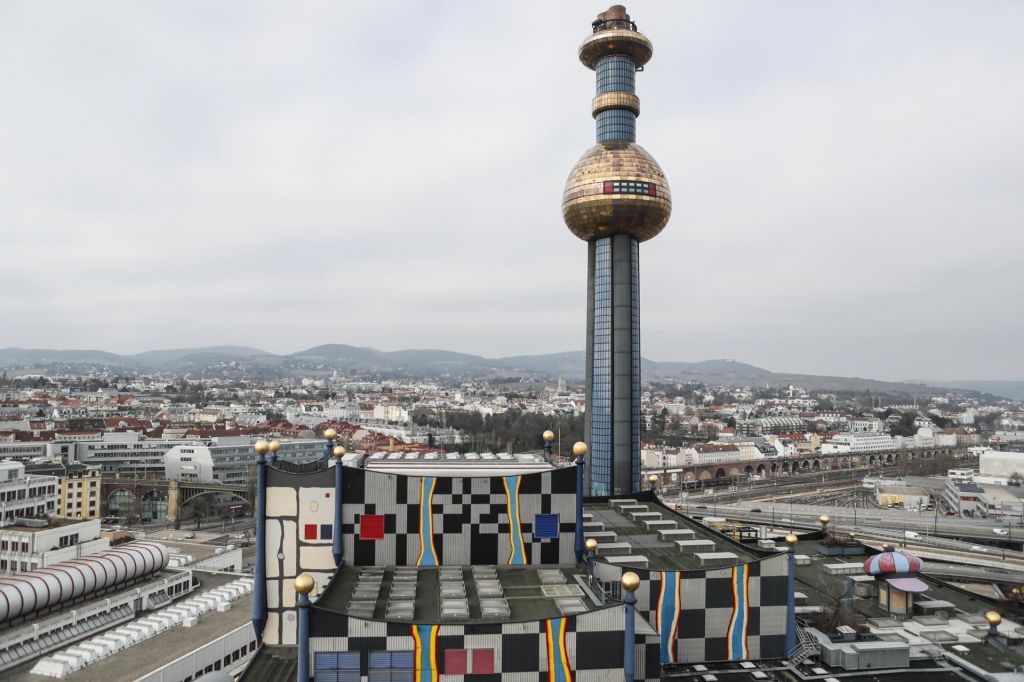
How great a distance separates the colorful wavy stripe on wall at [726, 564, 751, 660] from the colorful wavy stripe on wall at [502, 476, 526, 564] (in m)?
6.66

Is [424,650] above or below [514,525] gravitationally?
below

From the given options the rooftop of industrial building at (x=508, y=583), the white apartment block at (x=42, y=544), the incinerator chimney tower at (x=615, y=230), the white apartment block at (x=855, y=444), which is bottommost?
the white apartment block at (x=855, y=444)

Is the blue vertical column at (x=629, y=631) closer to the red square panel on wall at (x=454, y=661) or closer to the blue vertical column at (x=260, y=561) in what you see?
the red square panel on wall at (x=454, y=661)

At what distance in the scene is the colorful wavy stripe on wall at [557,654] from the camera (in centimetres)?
1608

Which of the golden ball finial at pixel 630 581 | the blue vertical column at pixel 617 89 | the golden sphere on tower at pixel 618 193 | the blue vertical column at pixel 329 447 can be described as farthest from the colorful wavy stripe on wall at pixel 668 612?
the blue vertical column at pixel 617 89

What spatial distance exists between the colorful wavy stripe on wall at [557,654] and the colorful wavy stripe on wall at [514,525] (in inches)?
238

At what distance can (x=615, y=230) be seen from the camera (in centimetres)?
5766

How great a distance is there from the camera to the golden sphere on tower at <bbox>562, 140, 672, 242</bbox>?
56.1 meters

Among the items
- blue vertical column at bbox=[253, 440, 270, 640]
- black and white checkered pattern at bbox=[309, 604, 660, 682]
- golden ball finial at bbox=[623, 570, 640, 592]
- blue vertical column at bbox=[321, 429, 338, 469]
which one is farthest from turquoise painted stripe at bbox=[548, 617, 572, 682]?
blue vertical column at bbox=[321, 429, 338, 469]

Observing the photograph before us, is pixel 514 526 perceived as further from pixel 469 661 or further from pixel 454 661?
pixel 454 661

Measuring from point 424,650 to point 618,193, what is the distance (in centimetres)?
4566

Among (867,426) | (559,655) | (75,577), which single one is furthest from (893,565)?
(867,426)

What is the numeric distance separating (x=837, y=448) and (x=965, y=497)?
6423cm

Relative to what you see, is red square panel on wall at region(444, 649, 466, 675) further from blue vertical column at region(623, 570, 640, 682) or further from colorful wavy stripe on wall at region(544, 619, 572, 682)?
blue vertical column at region(623, 570, 640, 682)
